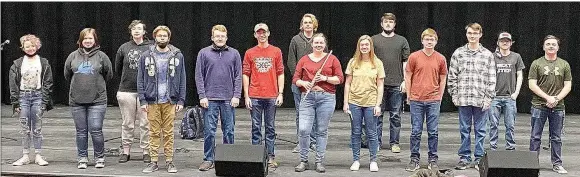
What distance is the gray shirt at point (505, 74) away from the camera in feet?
23.2

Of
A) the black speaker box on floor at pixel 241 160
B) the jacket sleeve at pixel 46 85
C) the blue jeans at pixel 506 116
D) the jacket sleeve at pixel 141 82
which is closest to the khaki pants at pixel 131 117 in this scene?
the jacket sleeve at pixel 141 82

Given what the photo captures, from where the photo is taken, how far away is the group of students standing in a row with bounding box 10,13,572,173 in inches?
259

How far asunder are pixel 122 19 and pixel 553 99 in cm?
771

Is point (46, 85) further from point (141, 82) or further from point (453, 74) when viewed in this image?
point (453, 74)

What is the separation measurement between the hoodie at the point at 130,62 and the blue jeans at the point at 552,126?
11.6 ft

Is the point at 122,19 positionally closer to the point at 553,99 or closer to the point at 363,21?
the point at 363,21

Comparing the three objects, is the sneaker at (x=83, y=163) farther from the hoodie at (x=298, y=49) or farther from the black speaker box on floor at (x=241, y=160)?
the hoodie at (x=298, y=49)

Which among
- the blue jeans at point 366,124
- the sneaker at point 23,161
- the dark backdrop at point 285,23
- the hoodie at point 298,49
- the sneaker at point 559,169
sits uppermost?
the dark backdrop at point 285,23

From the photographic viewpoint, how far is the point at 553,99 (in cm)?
652

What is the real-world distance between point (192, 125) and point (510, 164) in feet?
12.8

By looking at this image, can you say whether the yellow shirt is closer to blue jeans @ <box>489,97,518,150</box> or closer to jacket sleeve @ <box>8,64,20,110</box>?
blue jeans @ <box>489,97,518,150</box>

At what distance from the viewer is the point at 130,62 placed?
22.7 feet

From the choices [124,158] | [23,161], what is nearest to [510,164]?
[124,158]

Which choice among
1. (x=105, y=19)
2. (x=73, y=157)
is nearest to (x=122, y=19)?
(x=105, y=19)
